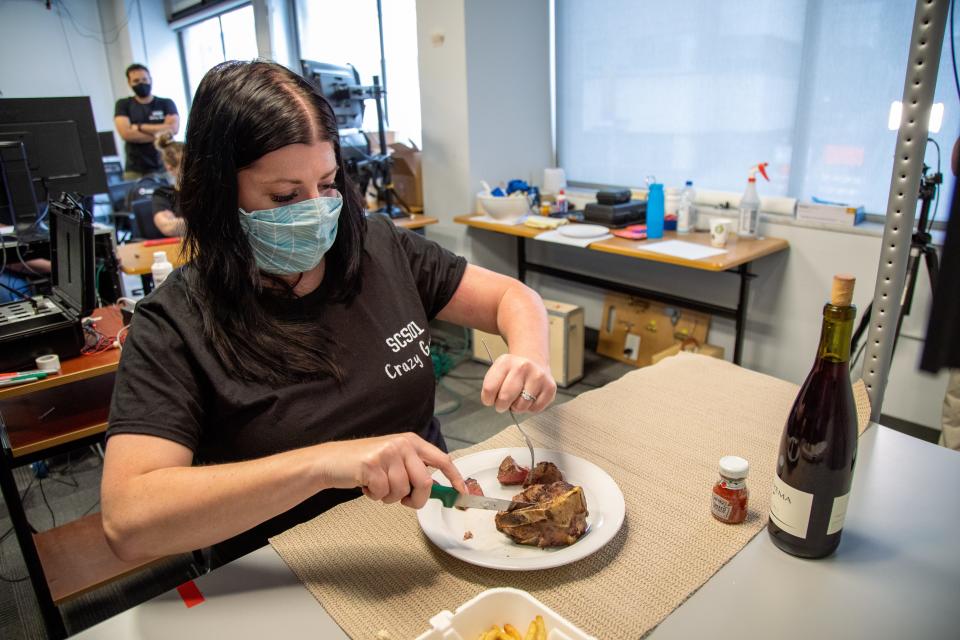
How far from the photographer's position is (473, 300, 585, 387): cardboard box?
10.0 ft

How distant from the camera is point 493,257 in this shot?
3.75 meters

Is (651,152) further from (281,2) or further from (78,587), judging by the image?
(281,2)

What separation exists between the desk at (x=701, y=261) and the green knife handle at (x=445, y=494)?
1867 millimetres

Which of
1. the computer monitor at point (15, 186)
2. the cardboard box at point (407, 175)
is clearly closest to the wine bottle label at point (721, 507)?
the computer monitor at point (15, 186)

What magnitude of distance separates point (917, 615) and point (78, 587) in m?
1.85

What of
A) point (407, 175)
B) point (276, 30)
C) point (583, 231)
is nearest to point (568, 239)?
point (583, 231)

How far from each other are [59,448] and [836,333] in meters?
1.73

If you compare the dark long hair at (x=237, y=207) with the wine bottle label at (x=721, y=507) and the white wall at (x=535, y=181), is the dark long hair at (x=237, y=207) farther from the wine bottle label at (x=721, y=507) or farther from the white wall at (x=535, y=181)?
the white wall at (x=535, y=181)

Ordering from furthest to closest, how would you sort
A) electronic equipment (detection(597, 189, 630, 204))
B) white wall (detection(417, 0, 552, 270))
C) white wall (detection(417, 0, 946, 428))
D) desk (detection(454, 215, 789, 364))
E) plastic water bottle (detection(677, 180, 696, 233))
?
white wall (detection(417, 0, 552, 270)) → electronic equipment (detection(597, 189, 630, 204)) → plastic water bottle (detection(677, 180, 696, 233)) → white wall (detection(417, 0, 946, 428)) → desk (detection(454, 215, 789, 364))

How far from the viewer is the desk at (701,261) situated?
2.45 metres

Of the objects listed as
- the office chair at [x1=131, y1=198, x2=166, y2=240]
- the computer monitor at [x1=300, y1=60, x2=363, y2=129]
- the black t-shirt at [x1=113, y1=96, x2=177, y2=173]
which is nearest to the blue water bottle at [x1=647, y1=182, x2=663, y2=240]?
the computer monitor at [x1=300, y1=60, x2=363, y2=129]

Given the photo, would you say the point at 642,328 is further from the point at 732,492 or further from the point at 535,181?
the point at 732,492

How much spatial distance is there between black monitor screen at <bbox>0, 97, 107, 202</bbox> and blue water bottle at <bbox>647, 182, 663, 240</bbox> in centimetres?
239

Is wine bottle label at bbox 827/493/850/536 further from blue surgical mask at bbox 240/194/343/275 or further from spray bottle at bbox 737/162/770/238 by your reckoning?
spray bottle at bbox 737/162/770/238
